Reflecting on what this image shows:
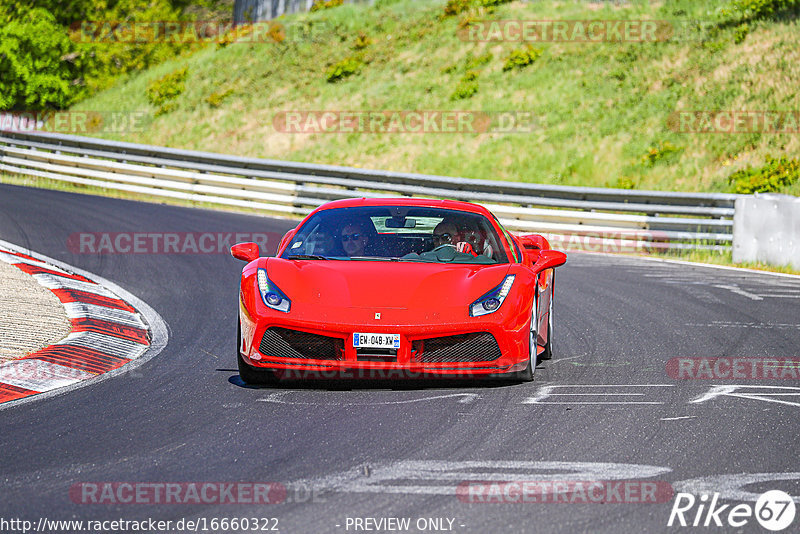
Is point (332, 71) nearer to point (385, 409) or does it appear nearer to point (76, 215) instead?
point (76, 215)

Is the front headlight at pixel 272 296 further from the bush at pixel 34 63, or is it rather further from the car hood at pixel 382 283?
the bush at pixel 34 63

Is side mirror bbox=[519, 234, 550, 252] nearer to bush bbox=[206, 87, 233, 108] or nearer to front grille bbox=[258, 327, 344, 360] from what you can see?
front grille bbox=[258, 327, 344, 360]

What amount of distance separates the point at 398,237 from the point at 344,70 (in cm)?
3584

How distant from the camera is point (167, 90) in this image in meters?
46.1

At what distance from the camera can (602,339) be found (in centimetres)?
966

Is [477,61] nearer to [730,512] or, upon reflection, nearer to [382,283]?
[382,283]

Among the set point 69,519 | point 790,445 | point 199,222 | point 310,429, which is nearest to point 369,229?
point 310,429

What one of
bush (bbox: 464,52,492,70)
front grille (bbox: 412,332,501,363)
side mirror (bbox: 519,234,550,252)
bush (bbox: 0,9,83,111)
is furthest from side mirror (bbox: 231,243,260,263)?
bush (bbox: 0,9,83,111)

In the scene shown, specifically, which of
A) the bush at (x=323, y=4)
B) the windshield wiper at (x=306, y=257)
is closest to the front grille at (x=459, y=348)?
the windshield wiper at (x=306, y=257)

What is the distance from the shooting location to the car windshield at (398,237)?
26.5 ft

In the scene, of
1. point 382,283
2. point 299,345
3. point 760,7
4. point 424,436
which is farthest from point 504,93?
point 424,436

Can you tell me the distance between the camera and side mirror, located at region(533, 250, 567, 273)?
8059 millimetres

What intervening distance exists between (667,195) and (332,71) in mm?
26958

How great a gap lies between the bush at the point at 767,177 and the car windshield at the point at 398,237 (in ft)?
60.9
